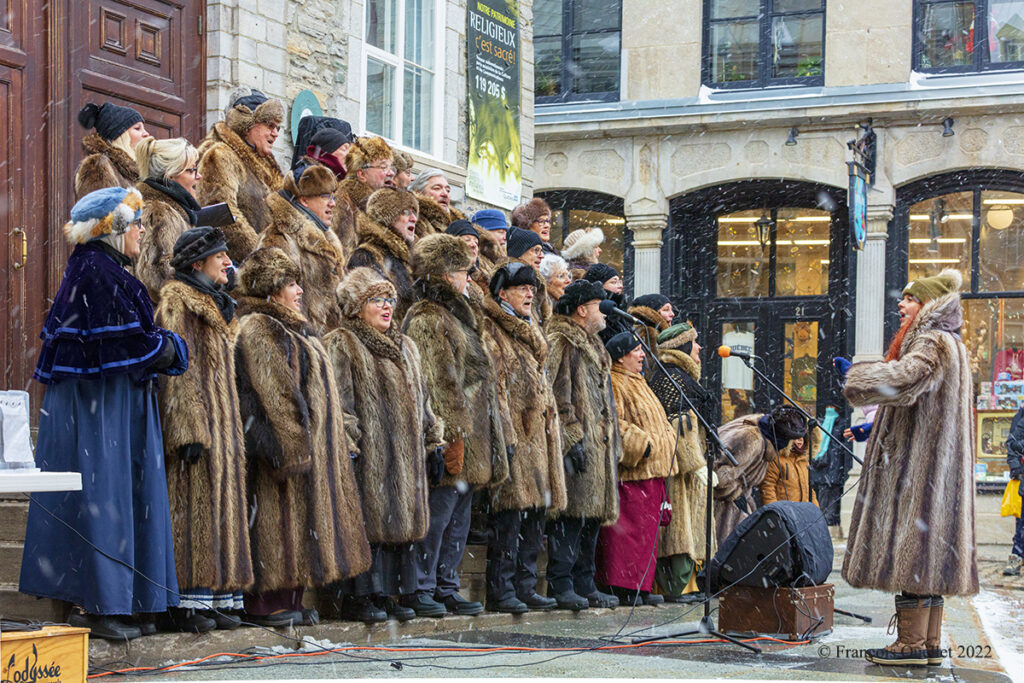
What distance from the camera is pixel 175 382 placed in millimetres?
6668

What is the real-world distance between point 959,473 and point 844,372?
2.56 ft

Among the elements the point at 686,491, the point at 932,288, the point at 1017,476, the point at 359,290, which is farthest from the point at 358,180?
the point at 1017,476

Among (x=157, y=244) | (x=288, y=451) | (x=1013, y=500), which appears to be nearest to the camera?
(x=288, y=451)

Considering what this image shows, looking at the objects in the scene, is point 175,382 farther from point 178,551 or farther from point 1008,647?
point 1008,647

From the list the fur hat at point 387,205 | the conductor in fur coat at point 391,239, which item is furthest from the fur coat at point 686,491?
the fur hat at point 387,205

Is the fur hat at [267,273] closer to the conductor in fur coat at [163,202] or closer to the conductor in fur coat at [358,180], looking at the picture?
the conductor in fur coat at [163,202]

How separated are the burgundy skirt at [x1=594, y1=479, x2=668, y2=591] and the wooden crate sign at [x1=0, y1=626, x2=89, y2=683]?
5.05 meters

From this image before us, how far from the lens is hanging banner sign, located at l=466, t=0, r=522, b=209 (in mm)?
13930

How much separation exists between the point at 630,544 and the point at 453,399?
214 centimetres

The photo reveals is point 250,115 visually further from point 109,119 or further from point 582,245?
point 582,245

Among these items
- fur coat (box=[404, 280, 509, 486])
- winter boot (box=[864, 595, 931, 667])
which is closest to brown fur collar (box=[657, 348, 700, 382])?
fur coat (box=[404, 280, 509, 486])

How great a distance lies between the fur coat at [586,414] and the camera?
927cm

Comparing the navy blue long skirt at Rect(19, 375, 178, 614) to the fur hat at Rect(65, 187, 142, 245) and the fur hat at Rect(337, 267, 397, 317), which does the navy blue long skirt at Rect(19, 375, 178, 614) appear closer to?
the fur hat at Rect(65, 187, 142, 245)

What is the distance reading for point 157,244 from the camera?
710 centimetres
